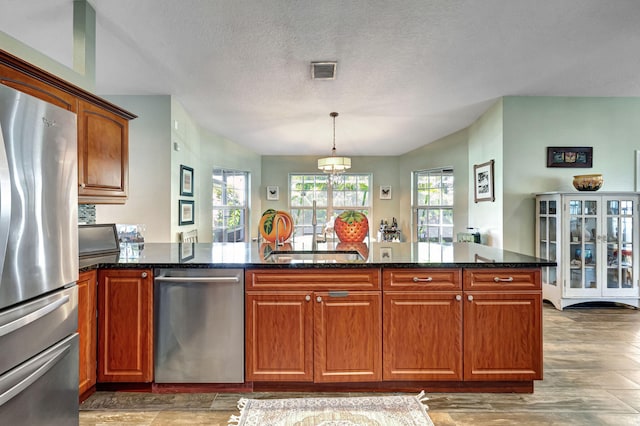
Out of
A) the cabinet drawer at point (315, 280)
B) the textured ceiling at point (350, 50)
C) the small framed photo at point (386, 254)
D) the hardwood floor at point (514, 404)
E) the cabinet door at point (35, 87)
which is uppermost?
the textured ceiling at point (350, 50)

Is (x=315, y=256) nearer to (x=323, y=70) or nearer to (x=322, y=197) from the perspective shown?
(x=323, y=70)

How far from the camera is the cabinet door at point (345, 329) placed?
193 centimetres

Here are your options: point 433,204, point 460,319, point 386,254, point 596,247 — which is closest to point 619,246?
point 596,247

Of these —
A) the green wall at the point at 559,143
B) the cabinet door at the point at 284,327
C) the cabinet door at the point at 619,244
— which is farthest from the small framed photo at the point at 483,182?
the cabinet door at the point at 284,327

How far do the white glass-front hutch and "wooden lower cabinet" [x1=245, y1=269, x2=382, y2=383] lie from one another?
306 cm

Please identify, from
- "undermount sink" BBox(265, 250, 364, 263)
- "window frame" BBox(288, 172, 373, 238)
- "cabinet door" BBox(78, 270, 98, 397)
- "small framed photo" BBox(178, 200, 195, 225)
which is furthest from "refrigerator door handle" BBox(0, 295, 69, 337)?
"window frame" BBox(288, 172, 373, 238)

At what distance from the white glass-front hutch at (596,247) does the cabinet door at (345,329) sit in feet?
10.00

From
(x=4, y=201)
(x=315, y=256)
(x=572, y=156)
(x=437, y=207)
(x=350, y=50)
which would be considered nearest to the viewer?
(x=4, y=201)

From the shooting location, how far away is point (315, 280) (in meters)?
1.93

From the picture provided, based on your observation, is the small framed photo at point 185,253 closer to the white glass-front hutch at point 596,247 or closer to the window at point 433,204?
the white glass-front hutch at point 596,247

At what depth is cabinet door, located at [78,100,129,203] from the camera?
7.13 ft

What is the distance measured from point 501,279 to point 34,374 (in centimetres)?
226

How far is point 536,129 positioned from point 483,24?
2.13 meters

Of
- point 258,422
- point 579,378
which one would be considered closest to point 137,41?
point 258,422
